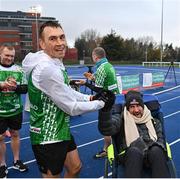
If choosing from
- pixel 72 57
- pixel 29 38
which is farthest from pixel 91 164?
pixel 29 38

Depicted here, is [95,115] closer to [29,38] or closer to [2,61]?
[2,61]

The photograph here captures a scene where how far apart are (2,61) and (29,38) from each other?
3224 inches

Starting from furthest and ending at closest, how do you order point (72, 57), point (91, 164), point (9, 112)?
point (72, 57) → point (91, 164) → point (9, 112)

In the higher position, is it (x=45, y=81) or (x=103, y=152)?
(x=45, y=81)

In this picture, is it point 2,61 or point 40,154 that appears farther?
point 2,61

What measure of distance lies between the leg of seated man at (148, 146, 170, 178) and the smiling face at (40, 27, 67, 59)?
1.59 metres

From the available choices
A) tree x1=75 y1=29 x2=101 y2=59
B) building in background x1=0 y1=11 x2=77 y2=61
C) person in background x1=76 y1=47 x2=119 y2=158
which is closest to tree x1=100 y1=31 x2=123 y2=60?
tree x1=75 y1=29 x2=101 y2=59

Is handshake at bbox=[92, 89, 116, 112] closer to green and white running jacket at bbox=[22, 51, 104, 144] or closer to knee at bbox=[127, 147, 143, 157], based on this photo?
green and white running jacket at bbox=[22, 51, 104, 144]

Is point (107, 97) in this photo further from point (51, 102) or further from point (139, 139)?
point (139, 139)

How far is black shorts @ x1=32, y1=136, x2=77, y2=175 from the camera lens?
3.02 meters

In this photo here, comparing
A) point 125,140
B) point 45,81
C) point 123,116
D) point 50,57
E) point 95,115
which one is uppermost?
point 50,57

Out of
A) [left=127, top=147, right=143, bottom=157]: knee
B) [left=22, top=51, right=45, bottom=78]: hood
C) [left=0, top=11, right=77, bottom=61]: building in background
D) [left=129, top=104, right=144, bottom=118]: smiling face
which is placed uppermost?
[left=0, top=11, right=77, bottom=61]: building in background

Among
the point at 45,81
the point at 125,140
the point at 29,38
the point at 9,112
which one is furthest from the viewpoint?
the point at 29,38

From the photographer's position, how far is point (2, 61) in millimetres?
4938
